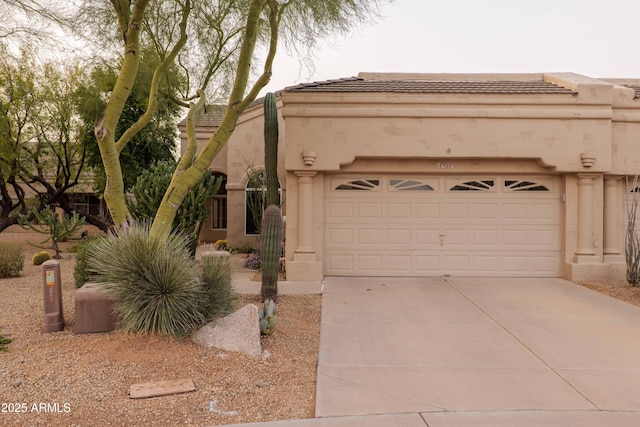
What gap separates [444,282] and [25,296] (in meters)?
8.61

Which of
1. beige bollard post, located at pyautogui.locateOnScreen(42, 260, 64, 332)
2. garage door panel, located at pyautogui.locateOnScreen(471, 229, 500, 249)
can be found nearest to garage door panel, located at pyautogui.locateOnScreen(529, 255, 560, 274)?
garage door panel, located at pyautogui.locateOnScreen(471, 229, 500, 249)

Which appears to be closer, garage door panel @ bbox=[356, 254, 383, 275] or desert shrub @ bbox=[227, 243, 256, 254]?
garage door panel @ bbox=[356, 254, 383, 275]

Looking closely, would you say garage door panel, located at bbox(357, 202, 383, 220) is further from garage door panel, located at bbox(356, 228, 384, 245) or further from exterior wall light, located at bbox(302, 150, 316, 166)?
exterior wall light, located at bbox(302, 150, 316, 166)

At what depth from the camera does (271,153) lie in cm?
1117

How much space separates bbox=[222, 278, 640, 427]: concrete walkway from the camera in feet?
14.2

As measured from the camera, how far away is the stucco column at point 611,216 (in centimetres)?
1154

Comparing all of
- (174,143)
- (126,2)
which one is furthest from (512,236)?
(174,143)

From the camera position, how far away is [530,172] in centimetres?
1154

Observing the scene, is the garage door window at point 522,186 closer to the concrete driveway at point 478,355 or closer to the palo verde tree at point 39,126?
the concrete driveway at point 478,355

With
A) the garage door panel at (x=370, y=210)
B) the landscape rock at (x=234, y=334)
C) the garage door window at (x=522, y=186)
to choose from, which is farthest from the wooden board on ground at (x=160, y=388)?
the garage door window at (x=522, y=186)

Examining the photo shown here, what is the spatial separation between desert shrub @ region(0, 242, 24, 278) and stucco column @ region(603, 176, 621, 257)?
14.2 m

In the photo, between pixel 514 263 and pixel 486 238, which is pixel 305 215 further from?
pixel 514 263

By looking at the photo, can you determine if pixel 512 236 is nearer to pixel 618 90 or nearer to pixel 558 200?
pixel 558 200

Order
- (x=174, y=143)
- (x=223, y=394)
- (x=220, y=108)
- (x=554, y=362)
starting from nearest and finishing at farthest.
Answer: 1. (x=223, y=394)
2. (x=554, y=362)
3. (x=220, y=108)
4. (x=174, y=143)
